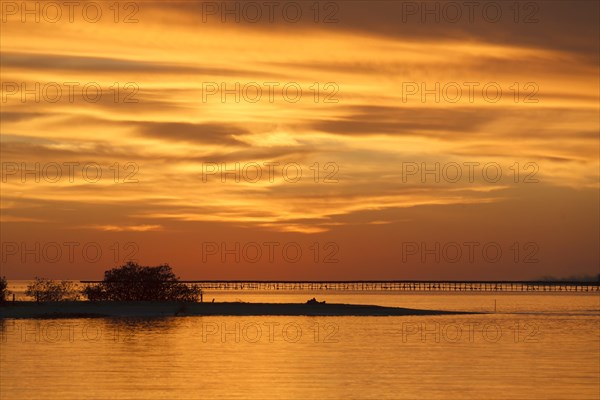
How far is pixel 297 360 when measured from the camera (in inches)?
1976

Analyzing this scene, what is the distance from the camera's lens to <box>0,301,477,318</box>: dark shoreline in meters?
91.8

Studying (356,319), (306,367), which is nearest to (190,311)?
(356,319)

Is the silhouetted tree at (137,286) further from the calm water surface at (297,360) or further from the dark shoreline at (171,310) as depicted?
the calm water surface at (297,360)

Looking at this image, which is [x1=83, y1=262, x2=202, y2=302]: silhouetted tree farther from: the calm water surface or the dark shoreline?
the calm water surface

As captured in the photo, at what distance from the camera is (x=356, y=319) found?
287 feet

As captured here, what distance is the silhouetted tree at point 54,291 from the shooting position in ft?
334

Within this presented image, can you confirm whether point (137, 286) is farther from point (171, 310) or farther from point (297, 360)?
point (297, 360)

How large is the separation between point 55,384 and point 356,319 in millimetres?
49966

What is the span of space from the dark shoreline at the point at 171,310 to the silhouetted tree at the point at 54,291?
8.92 feet

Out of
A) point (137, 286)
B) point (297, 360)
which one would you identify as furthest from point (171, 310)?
point (297, 360)

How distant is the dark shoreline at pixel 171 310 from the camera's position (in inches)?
3615

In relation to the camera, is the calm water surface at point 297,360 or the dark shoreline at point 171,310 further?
the dark shoreline at point 171,310

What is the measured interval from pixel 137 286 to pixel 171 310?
8226 millimetres

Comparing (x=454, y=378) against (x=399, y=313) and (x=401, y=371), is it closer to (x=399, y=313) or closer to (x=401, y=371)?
(x=401, y=371)
